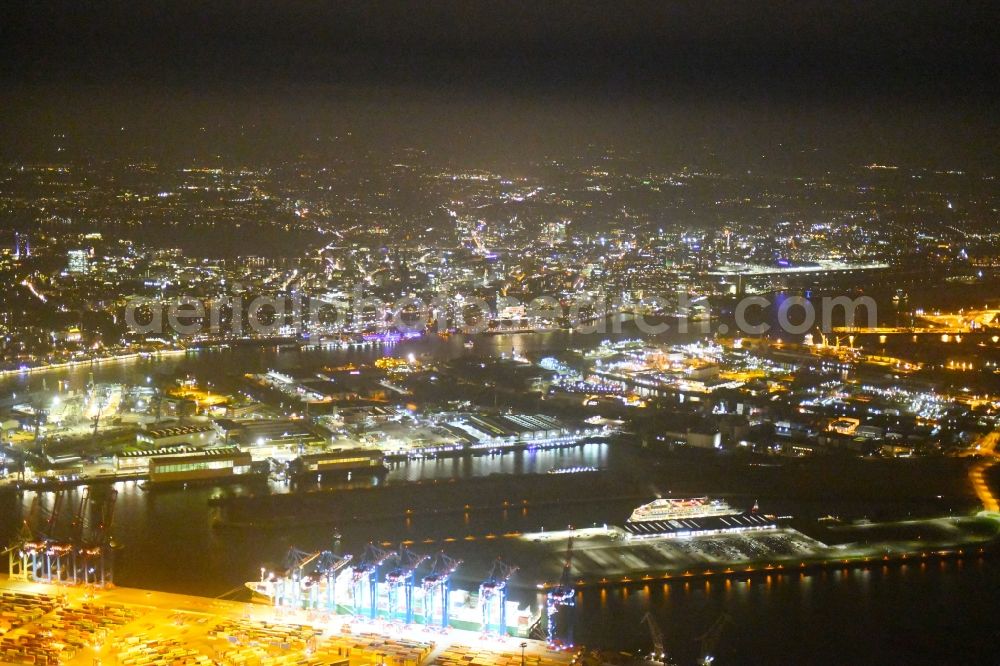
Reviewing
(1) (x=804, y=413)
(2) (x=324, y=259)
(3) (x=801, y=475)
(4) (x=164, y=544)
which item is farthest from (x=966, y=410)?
(2) (x=324, y=259)

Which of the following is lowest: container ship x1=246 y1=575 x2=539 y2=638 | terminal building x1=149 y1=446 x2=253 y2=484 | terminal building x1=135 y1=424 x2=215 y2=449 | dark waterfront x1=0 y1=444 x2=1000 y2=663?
dark waterfront x1=0 y1=444 x2=1000 y2=663

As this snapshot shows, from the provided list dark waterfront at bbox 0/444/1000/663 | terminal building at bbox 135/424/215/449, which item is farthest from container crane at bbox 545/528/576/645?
→ terminal building at bbox 135/424/215/449

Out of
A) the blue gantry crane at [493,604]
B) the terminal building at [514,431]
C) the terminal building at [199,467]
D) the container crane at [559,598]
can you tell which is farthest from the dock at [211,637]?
the terminal building at [514,431]

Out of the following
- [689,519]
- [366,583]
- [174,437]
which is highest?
[174,437]

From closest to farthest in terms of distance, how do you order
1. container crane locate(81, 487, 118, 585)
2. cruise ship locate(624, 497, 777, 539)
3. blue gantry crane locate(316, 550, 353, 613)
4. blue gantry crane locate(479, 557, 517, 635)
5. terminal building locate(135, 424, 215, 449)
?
blue gantry crane locate(479, 557, 517, 635) < blue gantry crane locate(316, 550, 353, 613) < container crane locate(81, 487, 118, 585) < cruise ship locate(624, 497, 777, 539) < terminal building locate(135, 424, 215, 449)

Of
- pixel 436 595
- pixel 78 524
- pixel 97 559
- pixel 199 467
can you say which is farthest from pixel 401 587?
pixel 199 467

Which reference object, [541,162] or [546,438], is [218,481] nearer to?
[546,438]

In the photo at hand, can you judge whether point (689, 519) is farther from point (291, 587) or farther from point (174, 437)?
point (174, 437)

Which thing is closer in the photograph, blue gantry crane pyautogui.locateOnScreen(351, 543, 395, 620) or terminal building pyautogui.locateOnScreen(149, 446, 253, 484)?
blue gantry crane pyautogui.locateOnScreen(351, 543, 395, 620)

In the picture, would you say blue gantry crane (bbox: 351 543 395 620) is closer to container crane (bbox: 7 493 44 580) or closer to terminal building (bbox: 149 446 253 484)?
container crane (bbox: 7 493 44 580)
